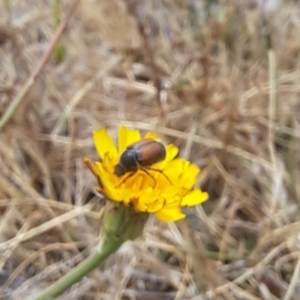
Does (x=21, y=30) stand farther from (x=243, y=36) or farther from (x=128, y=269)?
(x=128, y=269)

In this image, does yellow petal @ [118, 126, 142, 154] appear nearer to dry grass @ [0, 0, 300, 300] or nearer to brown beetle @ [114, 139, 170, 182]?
brown beetle @ [114, 139, 170, 182]

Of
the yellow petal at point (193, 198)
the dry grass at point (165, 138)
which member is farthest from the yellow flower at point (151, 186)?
the dry grass at point (165, 138)

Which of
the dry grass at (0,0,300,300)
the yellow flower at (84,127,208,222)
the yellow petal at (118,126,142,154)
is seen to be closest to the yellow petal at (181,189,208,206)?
the yellow flower at (84,127,208,222)

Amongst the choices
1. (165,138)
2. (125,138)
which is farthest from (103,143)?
(165,138)

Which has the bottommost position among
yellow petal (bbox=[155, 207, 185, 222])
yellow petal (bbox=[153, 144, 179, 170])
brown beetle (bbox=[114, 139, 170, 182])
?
yellow petal (bbox=[153, 144, 179, 170])

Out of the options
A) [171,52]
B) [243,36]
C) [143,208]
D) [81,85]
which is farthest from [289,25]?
[143,208]

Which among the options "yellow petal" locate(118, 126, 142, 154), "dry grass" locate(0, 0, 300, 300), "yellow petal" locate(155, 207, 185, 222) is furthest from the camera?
"dry grass" locate(0, 0, 300, 300)
